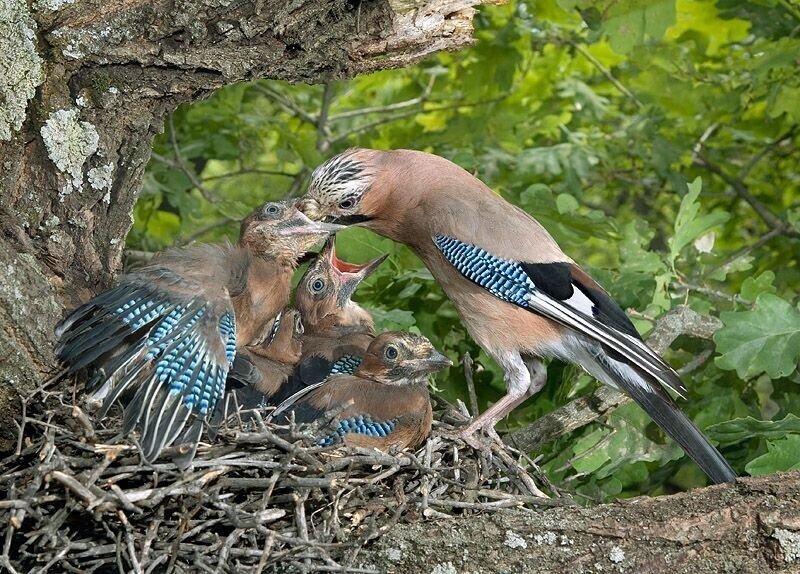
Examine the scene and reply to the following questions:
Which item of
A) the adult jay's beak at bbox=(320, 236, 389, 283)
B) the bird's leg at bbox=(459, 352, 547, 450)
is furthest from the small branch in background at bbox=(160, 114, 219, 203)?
the bird's leg at bbox=(459, 352, 547, 450)

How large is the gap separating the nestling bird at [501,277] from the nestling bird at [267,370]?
0.57m

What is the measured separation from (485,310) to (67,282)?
183cm

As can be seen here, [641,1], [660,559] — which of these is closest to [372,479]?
[660,559]

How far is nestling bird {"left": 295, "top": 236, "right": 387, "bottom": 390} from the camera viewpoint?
16.4ft

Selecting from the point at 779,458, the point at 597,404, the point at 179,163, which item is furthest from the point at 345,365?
the point at 179,163

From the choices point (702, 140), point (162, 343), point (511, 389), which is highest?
point (162, 343)

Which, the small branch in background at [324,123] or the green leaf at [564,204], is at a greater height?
the small branch in background at [324,123]

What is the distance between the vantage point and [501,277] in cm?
479

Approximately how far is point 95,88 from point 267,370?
137 centimetres

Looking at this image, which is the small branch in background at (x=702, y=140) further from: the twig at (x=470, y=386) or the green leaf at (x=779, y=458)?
the green leaf at (x=779, y=458)

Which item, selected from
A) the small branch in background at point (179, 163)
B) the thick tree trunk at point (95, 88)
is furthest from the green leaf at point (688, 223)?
the small branch in background at point (179, 163)

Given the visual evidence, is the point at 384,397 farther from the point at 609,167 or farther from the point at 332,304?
the point at 609,167

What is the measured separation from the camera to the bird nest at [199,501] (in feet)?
10.2

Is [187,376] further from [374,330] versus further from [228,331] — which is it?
[374,330]
